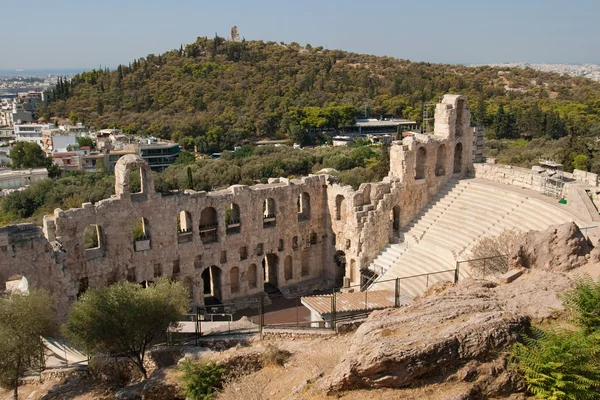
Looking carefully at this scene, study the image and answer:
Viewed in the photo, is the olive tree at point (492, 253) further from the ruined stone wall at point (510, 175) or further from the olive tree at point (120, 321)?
the olive tree at point (120, 321)

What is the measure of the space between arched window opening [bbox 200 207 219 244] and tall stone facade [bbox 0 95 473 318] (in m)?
0.05

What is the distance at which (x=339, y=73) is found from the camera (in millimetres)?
Result: 109438

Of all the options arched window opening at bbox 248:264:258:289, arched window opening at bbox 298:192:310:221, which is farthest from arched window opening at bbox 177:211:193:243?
arched window opening at bbox 298:192:310:221

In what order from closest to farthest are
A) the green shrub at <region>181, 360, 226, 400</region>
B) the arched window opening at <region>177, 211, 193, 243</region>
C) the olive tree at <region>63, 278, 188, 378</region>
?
the green shrub at <region>181, 360, 226, 400</region> → the olive tree at <region>63, 278, 188, 378</region> → the arched window opening at <region>177, 211, 193, 243</region>

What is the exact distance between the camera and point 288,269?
31.9m

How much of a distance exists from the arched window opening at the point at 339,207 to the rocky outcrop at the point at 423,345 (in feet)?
59.8

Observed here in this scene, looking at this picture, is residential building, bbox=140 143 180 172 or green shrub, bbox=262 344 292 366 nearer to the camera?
green shrub, bbox=262 344 292 366

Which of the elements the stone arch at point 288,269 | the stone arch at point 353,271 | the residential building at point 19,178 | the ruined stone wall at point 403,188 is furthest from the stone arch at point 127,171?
the residential building at point 19,178

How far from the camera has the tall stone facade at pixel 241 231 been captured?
2398 centimetres

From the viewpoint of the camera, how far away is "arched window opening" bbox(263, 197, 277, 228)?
30.2m

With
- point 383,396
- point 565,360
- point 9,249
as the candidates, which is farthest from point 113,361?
point 565,360

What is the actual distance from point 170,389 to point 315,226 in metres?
16.9

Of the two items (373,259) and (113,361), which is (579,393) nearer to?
(113,361)

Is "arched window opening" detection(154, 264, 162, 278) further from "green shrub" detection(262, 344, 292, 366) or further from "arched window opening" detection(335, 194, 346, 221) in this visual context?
"green shrub" detection(262, 344, 292, 366)
